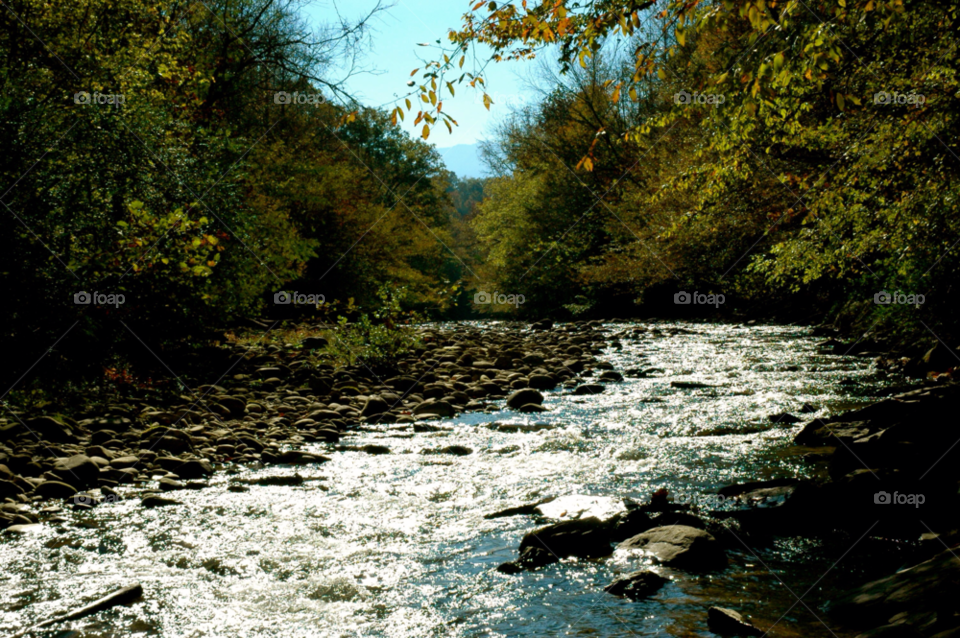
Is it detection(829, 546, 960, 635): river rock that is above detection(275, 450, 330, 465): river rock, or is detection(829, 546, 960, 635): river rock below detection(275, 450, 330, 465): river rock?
above

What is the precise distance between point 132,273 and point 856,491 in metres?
8.24

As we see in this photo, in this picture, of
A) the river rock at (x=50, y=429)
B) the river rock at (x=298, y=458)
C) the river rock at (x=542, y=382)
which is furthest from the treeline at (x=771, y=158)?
the river rock at (x=50, y=429)

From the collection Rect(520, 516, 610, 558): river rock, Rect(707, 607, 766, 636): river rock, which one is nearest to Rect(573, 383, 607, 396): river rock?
Rect(520, 516, 610, 558): river rock

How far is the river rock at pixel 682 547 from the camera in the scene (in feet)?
14.0

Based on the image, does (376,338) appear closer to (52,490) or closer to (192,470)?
(192,470)

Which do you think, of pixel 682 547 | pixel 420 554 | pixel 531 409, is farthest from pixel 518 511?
pixel 531 409

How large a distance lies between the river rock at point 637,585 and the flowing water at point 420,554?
7 centimetres

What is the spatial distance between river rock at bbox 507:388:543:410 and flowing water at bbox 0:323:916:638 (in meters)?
1.89

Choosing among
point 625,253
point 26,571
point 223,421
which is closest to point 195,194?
point 223,421

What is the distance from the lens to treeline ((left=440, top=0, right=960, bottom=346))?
15.9 ft

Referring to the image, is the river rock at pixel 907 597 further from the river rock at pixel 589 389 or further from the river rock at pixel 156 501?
the river rock at pixel 589 389

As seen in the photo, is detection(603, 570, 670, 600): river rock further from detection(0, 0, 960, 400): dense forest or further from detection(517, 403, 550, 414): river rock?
detection(517, 403, 550, 414): river rock

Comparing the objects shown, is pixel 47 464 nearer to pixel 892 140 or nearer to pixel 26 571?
pixel 26 571

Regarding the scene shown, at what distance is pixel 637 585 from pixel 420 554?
147cm
